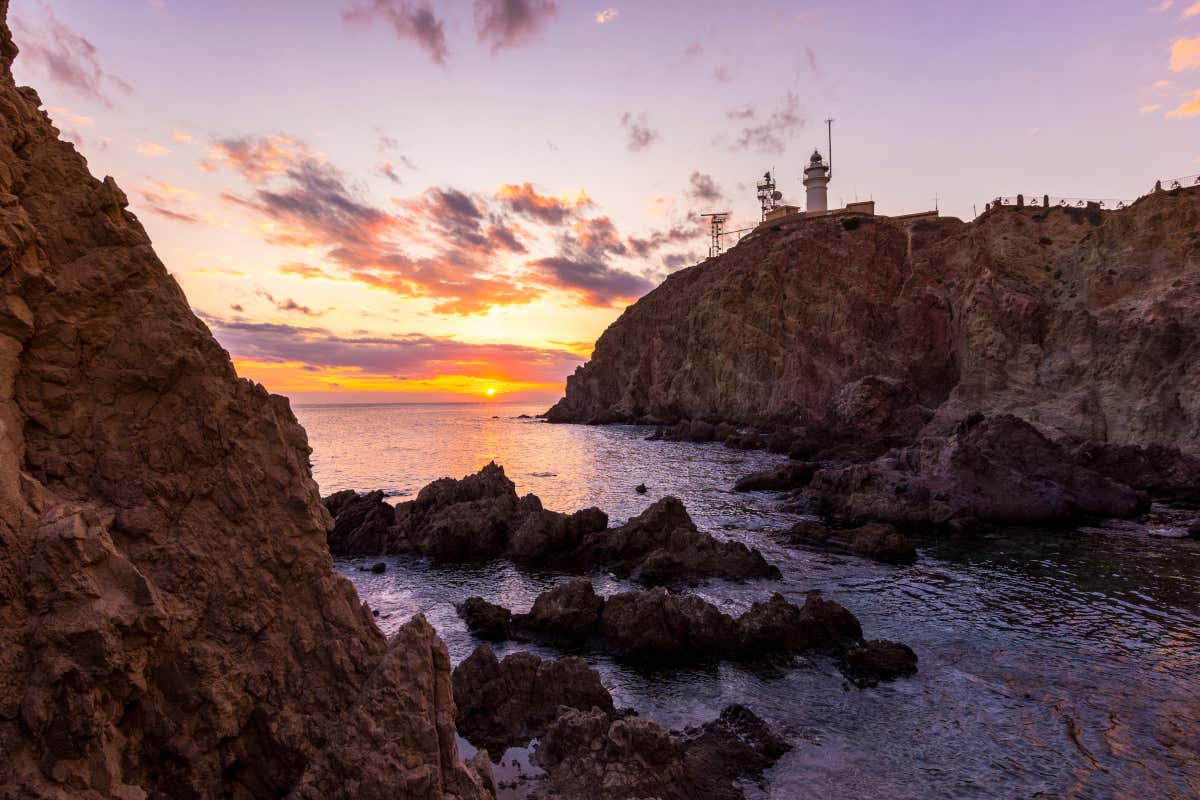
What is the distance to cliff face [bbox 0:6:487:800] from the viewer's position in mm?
5176

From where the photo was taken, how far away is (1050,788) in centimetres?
1038

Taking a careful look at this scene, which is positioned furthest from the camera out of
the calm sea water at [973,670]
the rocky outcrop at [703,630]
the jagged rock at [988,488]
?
the jagged rock at [988,488]

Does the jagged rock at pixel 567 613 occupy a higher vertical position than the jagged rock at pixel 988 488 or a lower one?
lower

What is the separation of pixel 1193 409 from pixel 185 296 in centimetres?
5448

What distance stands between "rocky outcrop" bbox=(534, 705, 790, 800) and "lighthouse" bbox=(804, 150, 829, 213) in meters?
108

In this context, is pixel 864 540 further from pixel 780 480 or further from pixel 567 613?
pixel 780 480

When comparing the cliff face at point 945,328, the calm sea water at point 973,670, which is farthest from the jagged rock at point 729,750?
the cliff face at point 945,328

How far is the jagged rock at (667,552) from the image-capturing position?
22.4 metres

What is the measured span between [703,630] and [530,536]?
1168cm

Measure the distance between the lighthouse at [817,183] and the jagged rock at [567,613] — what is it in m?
104

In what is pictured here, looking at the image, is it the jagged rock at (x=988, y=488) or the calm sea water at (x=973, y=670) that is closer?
the calm sea water at (x=973, y=670)

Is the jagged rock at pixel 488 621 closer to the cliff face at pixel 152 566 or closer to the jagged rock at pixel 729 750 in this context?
the jagged rock at pixel 729 750

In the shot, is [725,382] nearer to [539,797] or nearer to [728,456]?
[728,456]

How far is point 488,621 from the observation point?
17719 millimetres
